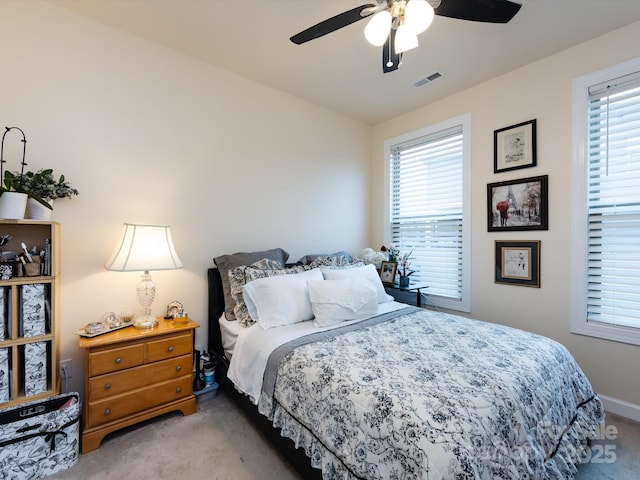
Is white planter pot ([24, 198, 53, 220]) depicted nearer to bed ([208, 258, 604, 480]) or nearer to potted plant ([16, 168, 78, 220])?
potted plant ([16, 168, 78, 220])

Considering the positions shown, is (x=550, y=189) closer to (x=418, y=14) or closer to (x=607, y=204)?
(x=607, y=204)

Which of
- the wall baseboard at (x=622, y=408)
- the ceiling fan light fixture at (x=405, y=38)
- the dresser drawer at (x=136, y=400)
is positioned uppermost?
the ceiling fan light fixture at (x=405, y=38)

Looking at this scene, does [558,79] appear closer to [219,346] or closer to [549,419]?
[549,419]

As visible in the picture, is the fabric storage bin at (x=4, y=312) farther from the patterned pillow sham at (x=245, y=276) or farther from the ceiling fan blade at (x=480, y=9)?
the ceiling fan blade at (x=480, y=9)

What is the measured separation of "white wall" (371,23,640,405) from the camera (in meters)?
2.21

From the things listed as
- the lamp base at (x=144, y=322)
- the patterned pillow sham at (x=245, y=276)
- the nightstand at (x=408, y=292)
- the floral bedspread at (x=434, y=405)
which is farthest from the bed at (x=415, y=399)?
the nightstand at (x=408, y=292)

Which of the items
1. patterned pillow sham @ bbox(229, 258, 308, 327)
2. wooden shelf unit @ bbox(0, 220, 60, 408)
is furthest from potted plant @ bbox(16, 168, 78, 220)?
patterned pillow sham @ bbox(229, 258, 308, 327)

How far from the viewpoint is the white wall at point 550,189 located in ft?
7.26

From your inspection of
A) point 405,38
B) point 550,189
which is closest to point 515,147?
point 550,189

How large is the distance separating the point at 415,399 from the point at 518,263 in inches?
84.3

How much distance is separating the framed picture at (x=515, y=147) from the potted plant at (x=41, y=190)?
3524 millimetres

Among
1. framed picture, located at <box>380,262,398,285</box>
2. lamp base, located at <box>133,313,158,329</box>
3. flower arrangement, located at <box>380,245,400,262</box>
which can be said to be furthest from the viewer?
flower arrangement, located at <box>380,245,400,262</box>

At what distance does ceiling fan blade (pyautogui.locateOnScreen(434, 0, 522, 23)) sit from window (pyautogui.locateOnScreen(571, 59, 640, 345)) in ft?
4.61

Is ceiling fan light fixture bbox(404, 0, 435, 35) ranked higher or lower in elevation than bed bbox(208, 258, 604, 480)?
higher
